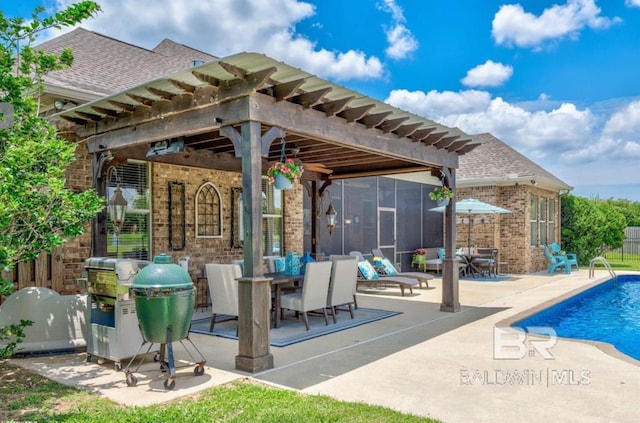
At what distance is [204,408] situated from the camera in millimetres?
3594

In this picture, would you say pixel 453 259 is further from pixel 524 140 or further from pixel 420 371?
pixel 524 140

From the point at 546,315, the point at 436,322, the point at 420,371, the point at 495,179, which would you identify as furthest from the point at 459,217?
the point at 420,371

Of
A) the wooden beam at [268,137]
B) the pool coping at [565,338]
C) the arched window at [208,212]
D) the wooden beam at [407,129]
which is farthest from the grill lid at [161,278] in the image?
the pool coping at [565,338]

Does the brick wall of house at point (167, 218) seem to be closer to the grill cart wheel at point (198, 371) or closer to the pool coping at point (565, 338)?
the grill cart wheel at point (198, 371)

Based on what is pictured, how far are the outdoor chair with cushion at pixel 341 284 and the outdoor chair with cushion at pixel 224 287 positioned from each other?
1465 millimetres

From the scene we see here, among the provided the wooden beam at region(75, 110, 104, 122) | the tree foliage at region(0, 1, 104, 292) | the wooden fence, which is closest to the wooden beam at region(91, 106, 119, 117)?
the wooden beam at region(75, 110, 104, 122)

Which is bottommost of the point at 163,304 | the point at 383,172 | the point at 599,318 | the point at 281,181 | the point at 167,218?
the point at 599,318

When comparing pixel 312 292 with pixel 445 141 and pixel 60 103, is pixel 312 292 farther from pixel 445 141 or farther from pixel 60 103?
Answer: pixel 60 103

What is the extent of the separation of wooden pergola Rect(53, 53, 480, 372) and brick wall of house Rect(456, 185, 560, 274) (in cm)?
771

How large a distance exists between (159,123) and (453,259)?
530cm

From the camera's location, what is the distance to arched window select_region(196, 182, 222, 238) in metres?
8.56

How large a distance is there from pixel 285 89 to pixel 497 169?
12.5m

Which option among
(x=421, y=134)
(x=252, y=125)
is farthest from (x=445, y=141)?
(x=252, y=125)

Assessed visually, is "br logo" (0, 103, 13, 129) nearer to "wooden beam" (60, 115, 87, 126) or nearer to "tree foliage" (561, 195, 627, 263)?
"wooden beam" (60, 115, 87, 126)
